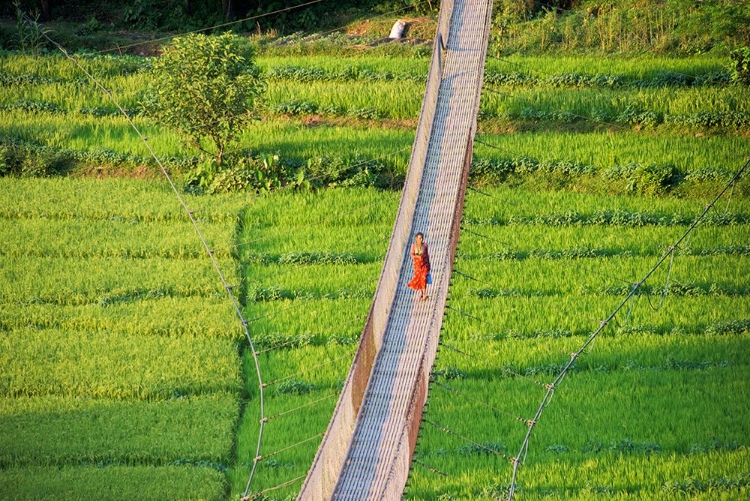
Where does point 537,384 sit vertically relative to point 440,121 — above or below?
below

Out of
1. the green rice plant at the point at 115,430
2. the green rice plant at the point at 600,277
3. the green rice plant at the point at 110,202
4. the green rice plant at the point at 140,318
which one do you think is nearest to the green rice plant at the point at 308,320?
the green rice plant at the point at 140,318

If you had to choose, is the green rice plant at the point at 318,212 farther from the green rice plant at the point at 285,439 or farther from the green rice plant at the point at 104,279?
the green rice plant at the point at 285,439

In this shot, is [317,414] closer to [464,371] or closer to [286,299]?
[464,371]

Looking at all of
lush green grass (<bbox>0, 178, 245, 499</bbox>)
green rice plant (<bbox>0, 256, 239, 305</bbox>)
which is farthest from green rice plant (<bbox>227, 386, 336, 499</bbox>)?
green rice plant (<bbox>0, 256, 239, 305</bbox>)

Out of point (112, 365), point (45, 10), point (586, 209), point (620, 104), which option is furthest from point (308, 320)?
point (45, 10)

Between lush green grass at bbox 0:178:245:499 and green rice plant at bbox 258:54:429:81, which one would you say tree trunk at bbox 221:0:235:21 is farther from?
lush green grass at bbox 0:178:245:499

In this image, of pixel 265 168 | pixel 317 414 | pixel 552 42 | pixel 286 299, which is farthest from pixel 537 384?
pixel 552 42

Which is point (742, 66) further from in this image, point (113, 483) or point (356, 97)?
point (113, 483)
